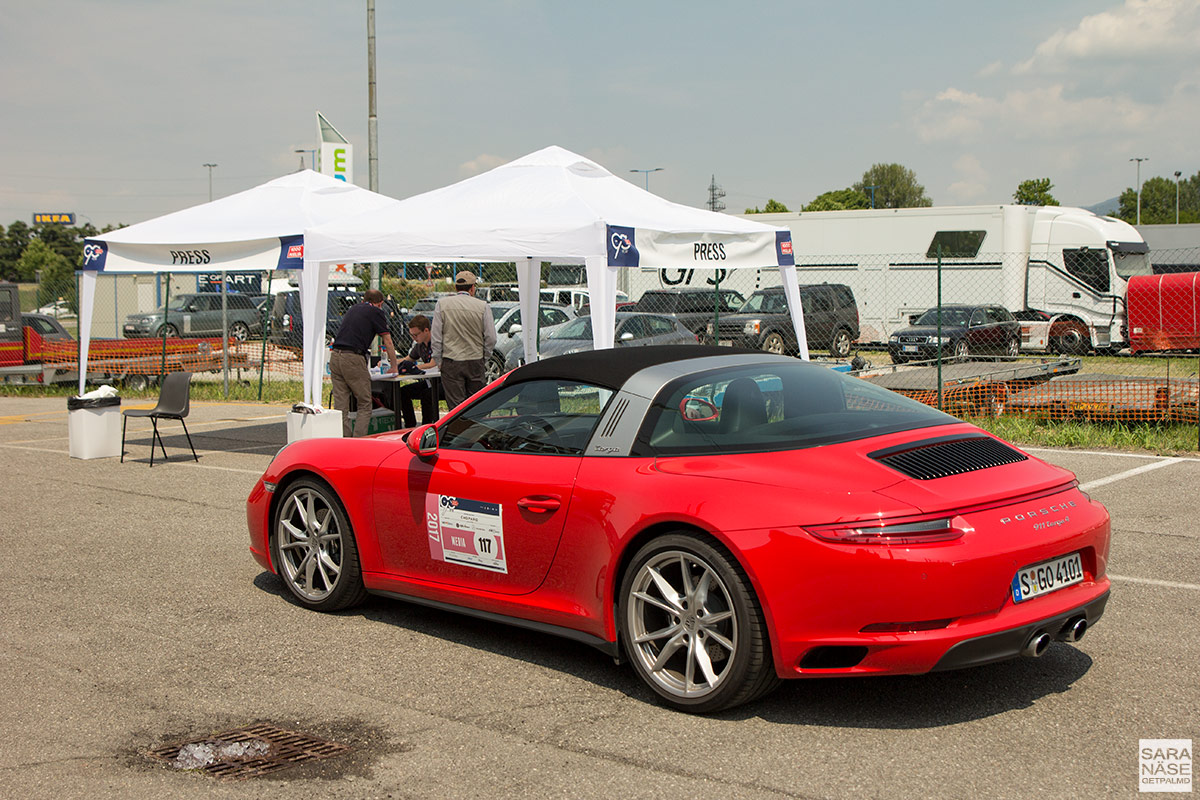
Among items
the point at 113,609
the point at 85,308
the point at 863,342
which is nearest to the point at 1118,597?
the point at 113,609

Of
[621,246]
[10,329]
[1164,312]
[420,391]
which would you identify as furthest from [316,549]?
[1164,312]

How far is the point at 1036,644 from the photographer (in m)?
3.88

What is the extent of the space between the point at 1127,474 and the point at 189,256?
9.91 m

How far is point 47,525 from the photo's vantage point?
8.12 metres

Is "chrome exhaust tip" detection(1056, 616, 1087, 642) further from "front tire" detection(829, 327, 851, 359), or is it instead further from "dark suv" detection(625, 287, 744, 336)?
"front tire" detection(829, 327, 851, 359)

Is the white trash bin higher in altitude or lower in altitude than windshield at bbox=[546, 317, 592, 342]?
lower

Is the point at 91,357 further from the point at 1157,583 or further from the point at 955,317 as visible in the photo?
the point at 1157,583

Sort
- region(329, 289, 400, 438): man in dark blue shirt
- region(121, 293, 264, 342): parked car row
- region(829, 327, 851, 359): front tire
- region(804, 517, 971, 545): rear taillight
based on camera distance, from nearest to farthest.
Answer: region(804, 517, 971, 545): rear taillight < region(329, 289, 400, 438): man in dark blue shirt < region(829, 327, 851, 359): front tire < region(121, 293, 264, 342): parked car row

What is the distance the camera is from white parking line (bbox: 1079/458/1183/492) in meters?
9.15

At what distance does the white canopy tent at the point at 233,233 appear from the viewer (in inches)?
465

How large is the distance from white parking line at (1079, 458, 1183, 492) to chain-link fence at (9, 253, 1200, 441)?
161 cm

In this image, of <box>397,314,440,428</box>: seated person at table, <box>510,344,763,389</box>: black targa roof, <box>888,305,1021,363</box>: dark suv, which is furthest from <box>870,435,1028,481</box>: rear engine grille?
<box>888,305,1021,363</box>: dark suv

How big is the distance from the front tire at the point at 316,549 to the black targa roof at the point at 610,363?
4.14ft

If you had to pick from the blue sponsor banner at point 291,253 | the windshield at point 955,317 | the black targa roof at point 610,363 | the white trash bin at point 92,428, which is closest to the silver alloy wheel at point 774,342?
the windshield at point 955,317
